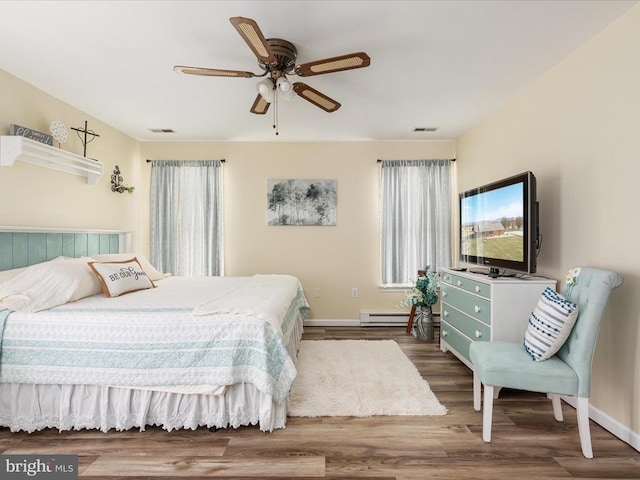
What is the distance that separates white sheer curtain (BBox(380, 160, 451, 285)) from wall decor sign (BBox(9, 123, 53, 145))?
12.2 feet

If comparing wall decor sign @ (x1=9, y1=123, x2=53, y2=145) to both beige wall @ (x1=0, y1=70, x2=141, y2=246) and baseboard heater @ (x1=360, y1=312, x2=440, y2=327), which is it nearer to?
beige wall @ (x1=0, y1=70, x2=141, y2=246)

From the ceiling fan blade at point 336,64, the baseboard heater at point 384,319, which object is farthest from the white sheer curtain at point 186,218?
the ceiling fan blade at point 336,64

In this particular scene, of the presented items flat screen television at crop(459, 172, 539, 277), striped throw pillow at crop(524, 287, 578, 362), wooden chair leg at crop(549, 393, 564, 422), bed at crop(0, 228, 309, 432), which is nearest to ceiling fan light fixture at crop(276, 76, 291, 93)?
bed at crop(0, 228, 309, 432)

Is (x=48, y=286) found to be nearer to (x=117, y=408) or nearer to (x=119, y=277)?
(x=119, y=277)

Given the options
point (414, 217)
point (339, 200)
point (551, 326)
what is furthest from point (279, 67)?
point (414, 217)

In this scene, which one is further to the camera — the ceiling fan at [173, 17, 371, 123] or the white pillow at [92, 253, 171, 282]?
the white pillow at [92, 253, 171, 282]

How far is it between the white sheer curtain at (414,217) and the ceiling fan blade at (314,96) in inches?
85.3

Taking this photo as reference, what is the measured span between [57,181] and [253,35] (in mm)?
2682

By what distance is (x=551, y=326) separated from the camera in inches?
81.0

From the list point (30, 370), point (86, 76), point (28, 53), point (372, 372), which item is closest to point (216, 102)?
point (86, 76)

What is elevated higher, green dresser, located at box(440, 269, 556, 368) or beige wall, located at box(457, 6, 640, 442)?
beige wall, located at box(457, 6, 640, 442)

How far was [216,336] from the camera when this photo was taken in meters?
2.17

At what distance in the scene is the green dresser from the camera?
262 cm

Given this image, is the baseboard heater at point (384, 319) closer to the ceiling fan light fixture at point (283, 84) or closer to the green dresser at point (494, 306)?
the green dresser at point (494, 306)
